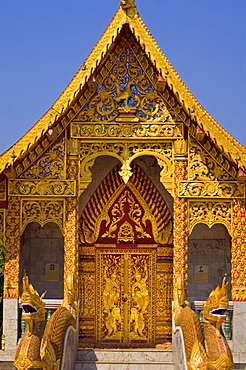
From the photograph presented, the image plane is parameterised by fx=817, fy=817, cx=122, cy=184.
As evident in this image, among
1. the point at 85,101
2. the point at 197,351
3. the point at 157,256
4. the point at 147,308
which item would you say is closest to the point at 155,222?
the point at 157,256

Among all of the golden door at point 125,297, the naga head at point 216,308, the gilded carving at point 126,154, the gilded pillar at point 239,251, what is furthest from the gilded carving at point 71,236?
the naga head at point 216,308

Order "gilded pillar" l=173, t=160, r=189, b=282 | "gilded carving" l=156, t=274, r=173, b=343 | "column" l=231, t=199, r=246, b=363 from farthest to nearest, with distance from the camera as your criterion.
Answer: "gilded carving" l=156, t=274, r=173, b=343 → "gilded pillar" l=173, t=160, r=189, b=282 → "column" l=231, t=199, r=246, b=363

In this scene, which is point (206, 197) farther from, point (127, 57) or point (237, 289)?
point (127, 57)

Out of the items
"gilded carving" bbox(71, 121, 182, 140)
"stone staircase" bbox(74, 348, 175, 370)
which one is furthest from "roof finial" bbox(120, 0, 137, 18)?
"stone staircase" bbox(74, 348, 175, 370)

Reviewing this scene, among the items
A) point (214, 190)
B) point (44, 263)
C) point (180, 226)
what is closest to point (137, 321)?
point (44, 263)

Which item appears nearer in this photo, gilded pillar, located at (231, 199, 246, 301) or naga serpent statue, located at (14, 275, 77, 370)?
naga serpent statue, located at (14, 275, 77, 370)

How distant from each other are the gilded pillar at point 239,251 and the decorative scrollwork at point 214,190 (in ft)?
0.59

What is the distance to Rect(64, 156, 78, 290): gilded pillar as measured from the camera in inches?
595

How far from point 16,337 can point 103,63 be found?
17.3 feet

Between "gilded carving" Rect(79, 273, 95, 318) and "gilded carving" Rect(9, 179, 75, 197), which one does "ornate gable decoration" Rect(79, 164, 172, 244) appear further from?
"gilded carving" Rect(9, 179, 75, 197)

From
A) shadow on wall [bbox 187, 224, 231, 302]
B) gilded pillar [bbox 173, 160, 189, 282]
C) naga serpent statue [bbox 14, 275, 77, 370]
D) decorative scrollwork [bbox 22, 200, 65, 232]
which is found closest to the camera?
naga serpent statue [bbox 14, 275, 77, 370]

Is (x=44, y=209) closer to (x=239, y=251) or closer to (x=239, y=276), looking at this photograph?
(x=239, y=251)

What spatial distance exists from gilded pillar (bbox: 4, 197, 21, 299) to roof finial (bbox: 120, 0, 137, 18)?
4003 mm

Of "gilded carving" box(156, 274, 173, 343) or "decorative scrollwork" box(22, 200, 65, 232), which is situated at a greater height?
"decorative scrollwork" box(22, 200, 65, 232)
